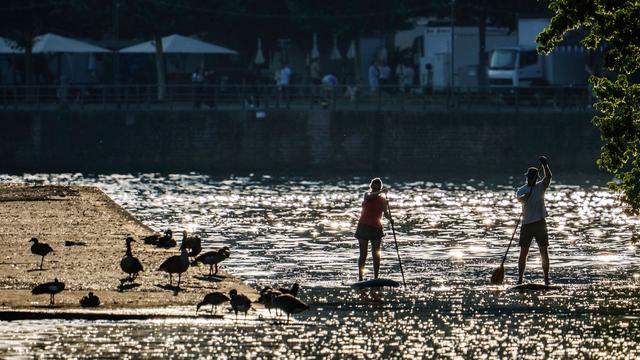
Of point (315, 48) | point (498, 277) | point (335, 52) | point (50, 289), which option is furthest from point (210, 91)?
point (50, 289)

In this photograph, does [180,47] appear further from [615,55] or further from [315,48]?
[615,55]

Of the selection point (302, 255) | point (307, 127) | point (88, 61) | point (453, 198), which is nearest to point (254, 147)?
point (307, 127)

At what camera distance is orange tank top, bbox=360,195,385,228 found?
24422 mm

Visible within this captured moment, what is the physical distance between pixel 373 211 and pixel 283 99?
45685 millimetres

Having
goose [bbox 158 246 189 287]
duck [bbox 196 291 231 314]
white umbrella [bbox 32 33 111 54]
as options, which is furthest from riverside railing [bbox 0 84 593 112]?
duck [bbox 196 291 231 314]

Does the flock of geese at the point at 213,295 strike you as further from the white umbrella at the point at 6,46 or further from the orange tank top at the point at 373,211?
the white umbrella at the point at 6,46

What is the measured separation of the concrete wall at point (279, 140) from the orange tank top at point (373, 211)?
38790mm

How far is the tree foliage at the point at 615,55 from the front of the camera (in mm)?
23172

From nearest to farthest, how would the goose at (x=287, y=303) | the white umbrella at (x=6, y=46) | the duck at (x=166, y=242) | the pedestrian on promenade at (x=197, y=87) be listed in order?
1. the goose at (x=287, y=303)
2. the duck at (x=166, y=242)
3. the pedestrian on promenade at (x=197, y=87)
4. the white umbrella at (x=6, y=46)

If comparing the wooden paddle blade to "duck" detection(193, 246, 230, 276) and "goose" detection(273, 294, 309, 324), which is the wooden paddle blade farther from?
"goose" detection(273, 294, 309, 324)

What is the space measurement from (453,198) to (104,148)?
62.5 ft

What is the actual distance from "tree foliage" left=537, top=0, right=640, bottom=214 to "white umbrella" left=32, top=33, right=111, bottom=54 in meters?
48.5

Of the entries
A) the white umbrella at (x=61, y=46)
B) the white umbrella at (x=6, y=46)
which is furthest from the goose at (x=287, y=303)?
the white umbrella at (x=6, y=46)

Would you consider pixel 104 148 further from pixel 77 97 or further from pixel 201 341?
pixel 201 341
